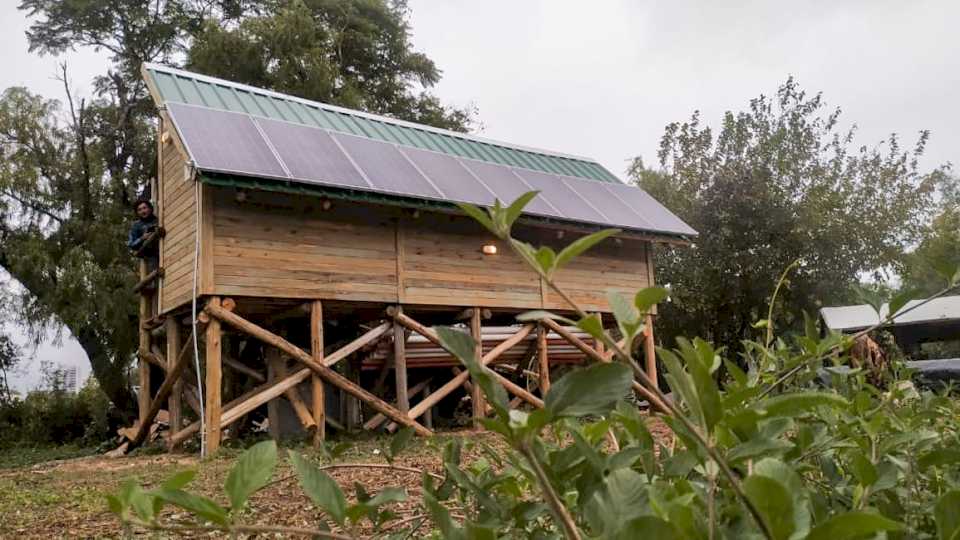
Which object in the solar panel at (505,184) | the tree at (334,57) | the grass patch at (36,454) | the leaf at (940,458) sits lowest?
the grass patch at (36,454)

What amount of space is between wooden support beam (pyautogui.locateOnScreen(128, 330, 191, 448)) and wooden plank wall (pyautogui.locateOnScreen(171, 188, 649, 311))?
1.68 meters

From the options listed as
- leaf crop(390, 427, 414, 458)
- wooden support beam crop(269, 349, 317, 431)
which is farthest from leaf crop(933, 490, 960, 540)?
wooden support beam crop(269, 349, 317, 431)

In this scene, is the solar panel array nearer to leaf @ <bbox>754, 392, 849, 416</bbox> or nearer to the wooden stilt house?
the wooden stilt house

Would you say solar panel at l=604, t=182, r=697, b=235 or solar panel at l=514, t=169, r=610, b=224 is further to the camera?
solar panel at l=604, t=182, r=697, b=235

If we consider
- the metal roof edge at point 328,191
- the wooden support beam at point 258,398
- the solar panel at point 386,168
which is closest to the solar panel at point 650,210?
the metal roof edge at point 328,191

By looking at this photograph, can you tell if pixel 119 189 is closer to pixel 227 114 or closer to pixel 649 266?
pixel 227 114

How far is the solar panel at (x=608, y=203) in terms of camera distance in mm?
10992

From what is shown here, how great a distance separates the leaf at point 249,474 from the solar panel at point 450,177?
330 inches

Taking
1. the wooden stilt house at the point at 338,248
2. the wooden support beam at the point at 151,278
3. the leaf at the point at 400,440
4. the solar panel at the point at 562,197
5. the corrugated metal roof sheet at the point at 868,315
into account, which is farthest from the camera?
the corrugated metal roof sheet at the point at 868,315

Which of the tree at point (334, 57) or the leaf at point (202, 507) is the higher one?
the tree at point (334, 57)

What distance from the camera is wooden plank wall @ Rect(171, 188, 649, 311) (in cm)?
820

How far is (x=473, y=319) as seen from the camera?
9.83 meters

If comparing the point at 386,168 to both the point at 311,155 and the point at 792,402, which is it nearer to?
the point at 311,155

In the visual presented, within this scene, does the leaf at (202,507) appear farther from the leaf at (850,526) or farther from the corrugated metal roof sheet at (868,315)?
the corrugated metal roof sheet at (868,315)
